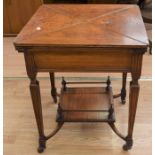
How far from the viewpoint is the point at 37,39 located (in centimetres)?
112

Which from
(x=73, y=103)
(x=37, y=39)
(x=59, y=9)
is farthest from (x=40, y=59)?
(x=73, y=103)

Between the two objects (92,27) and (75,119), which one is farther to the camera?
(75,119)

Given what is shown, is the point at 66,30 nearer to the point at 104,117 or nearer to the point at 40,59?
the point at 40,59

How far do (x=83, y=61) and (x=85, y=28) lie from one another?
0.58 feet

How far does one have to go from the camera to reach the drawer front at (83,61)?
112 centimetres

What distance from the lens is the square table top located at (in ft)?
3.55

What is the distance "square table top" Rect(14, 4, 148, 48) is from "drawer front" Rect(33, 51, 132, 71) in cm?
6

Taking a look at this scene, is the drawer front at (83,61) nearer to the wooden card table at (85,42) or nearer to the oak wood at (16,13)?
the wooden card table at (85,42)

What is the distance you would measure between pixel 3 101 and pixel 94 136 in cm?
79

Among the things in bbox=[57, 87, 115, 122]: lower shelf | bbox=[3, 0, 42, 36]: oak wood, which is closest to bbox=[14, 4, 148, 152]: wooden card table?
bbox=[57, 87, 115, 122]: lower shelf

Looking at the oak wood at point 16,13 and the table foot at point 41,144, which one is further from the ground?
the oak wood at point 16,13

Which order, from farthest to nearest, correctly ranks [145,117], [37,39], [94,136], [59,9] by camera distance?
[145,117], [94,136], [59,9], [37,39]

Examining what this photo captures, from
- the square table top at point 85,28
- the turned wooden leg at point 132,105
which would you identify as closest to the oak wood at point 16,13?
the square table top at point 85,28

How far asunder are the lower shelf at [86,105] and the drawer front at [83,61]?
42cm
